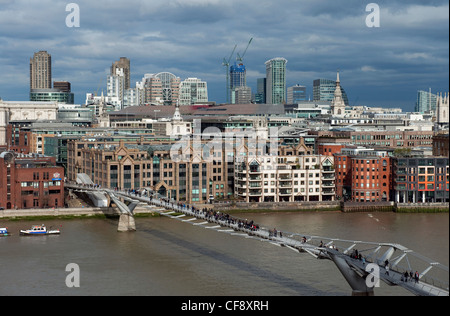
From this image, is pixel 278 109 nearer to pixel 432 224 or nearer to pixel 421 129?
pixel 421 129

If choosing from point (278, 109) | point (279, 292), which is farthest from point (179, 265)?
point (278, 109)

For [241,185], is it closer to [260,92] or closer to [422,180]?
[422,180]

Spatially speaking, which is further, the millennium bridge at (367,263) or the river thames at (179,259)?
the river thames at (179,259)

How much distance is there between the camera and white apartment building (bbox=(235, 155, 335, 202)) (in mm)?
43531

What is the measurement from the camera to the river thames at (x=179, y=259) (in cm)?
2284

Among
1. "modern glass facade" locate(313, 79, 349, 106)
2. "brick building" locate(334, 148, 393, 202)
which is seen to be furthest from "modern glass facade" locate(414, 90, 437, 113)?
"brick building" locate(334, 148, 393, 202)

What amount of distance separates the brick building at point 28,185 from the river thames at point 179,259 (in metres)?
2.54

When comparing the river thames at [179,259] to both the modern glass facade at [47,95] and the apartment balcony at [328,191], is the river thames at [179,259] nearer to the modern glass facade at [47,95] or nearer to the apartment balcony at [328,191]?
the apartment balcony at [328,191]

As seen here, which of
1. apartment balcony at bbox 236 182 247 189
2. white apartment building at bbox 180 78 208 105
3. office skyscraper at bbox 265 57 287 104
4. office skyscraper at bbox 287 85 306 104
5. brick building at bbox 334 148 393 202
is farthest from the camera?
office skyscraper at bbox 287 85 306 104

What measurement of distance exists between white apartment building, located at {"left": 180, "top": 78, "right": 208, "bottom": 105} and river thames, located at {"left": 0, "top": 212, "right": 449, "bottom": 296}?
10099 cm

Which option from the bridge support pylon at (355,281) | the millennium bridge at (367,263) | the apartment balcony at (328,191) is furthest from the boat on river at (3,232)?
the apartment balcony at (328,191)

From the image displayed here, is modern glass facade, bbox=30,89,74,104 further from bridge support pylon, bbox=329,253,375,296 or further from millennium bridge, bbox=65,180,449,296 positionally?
bridge support pylon, bbox=329,253,375,296

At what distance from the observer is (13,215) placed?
37.4 m
